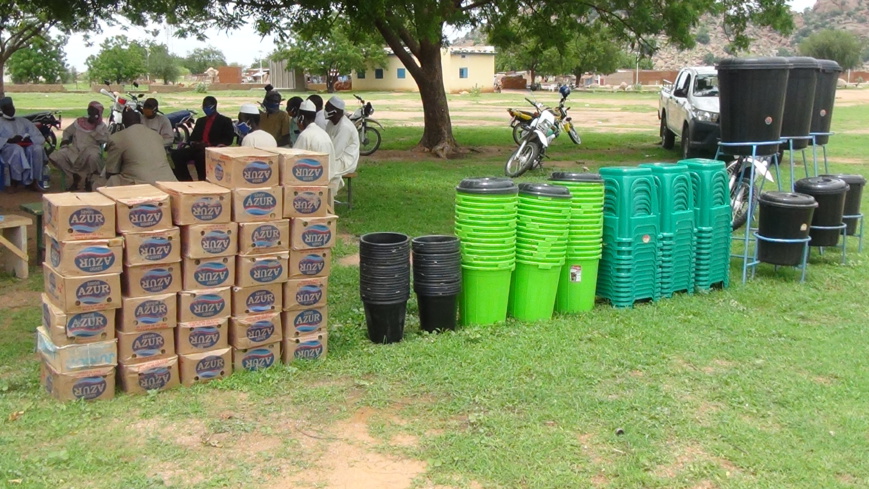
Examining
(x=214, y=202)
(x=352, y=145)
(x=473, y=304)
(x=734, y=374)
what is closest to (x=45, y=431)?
(x=214, y=202)

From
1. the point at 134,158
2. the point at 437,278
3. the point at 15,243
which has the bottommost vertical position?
the point at 15,243

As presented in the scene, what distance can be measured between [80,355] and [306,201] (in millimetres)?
1693

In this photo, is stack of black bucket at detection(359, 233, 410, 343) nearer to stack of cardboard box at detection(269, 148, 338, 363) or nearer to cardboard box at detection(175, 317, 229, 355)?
stack of cardboard box at detection(269, 148, 338, 363)

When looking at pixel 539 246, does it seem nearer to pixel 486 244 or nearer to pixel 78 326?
pixel 486 244

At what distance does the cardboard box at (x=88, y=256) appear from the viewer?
5035mm

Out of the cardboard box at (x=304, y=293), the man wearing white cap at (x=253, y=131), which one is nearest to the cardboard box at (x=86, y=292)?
the cardboard box at (x=304, y=293)

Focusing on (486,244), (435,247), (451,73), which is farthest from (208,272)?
(451,73)

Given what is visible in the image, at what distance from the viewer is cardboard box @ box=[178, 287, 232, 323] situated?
17.7ft

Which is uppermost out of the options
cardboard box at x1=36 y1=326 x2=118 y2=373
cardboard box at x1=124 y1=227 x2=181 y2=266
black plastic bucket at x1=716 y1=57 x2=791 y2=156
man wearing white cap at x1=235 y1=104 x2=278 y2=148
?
black plastic bucket at x1=716 y1=57 x2=791 y2=156

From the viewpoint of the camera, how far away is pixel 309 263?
5789 mm

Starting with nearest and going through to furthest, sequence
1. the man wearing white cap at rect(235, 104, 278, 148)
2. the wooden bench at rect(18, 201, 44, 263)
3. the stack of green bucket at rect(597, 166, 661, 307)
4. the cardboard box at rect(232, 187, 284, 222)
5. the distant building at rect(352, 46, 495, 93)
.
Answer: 1. the cardboard box at rect(232, 187, 284, 222)
2. the stack of green bucket at rect(597, 166, 661, 307)
3. the wooden bench at rect(18, 201, 44, 263)
4. the man wearing white cap at rect(235, 104, 278, 148)
5. the distant building at rect(352, 46, 495, 93)

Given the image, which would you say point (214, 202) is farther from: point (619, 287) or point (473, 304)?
point (619, 287)

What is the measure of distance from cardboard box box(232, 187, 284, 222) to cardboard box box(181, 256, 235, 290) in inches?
11.3

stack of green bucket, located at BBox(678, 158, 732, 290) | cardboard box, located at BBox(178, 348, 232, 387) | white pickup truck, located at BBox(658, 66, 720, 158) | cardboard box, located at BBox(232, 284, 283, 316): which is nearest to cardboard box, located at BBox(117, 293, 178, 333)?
cardboard box, located at BBox(178, 348, 232, 387)
